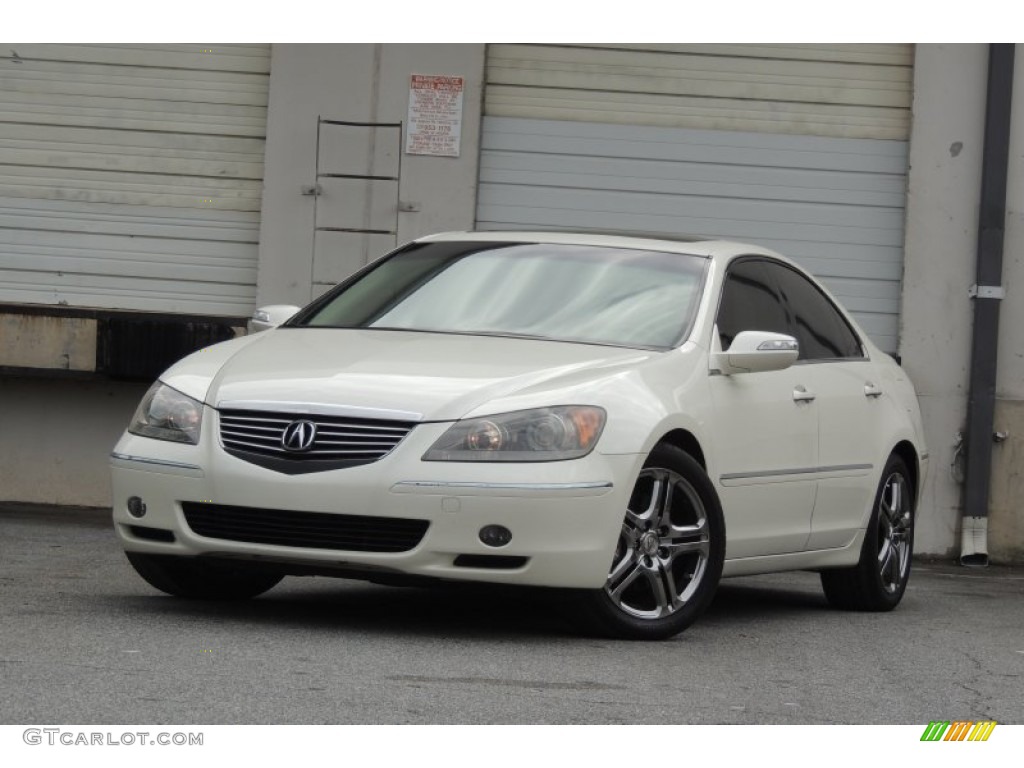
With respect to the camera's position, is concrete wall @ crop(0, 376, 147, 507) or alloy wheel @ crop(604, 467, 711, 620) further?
concrete wall @ crop(0, 376, 147, 507)

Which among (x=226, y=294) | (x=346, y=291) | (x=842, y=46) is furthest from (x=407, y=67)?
(x=346, y=291)

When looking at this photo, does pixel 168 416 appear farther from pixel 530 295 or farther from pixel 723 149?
pixel 723 149

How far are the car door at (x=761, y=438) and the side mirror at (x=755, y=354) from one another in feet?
0.20

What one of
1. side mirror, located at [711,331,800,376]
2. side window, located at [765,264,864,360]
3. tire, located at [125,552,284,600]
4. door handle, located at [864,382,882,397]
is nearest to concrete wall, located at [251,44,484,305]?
side window, located at [765,264,864,360]

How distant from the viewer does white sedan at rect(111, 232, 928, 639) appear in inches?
261

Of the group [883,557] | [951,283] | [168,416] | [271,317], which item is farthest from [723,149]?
[168,416]

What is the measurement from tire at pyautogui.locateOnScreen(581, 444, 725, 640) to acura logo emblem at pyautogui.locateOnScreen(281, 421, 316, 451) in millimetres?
1042

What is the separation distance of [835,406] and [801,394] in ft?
1.23

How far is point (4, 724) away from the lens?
4.75 metres

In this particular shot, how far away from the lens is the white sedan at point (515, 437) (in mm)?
6617

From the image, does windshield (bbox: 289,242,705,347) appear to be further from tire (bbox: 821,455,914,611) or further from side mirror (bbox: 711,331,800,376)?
tire (bbox: 821,455,914,611)

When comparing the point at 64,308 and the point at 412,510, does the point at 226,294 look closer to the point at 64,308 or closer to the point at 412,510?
the point at 64,308

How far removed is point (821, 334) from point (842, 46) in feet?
18.2

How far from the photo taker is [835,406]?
336 inches
